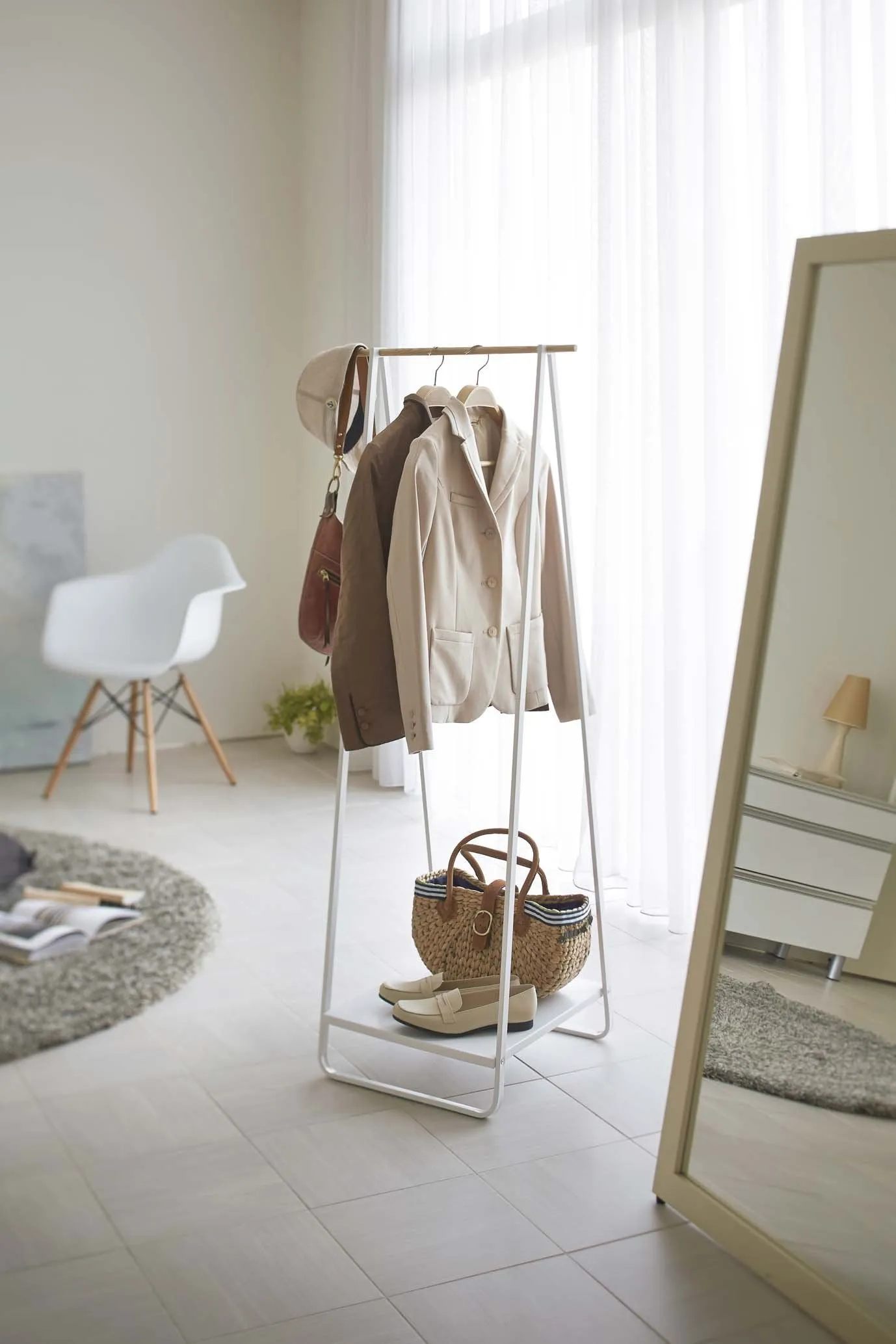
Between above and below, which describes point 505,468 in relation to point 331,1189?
above

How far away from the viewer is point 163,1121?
2605mm

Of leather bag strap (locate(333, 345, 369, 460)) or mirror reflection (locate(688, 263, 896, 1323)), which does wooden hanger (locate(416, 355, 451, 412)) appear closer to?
leather bag strap (locate(333, 345, 369, 460))

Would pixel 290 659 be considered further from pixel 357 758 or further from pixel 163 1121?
pixel 163 1121

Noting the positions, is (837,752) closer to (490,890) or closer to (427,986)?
(490,890)

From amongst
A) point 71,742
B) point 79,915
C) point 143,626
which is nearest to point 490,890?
point 79,915

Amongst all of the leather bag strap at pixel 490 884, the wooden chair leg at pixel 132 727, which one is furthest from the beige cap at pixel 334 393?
the wooden chair leg at pixel 132 727

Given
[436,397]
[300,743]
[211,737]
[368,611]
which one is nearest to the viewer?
[368,611]

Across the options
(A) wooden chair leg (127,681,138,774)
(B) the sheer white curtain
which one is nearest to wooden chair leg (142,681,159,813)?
(A) wooden chair leg (127,681,138,774)

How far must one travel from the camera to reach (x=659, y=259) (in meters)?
3.46

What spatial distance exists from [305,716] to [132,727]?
714 millimetres

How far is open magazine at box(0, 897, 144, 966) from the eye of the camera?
11.0ft

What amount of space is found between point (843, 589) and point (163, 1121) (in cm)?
157

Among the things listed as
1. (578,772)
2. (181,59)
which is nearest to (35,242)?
(181,59)

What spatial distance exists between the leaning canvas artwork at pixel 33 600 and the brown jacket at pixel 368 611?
2.88 meters
